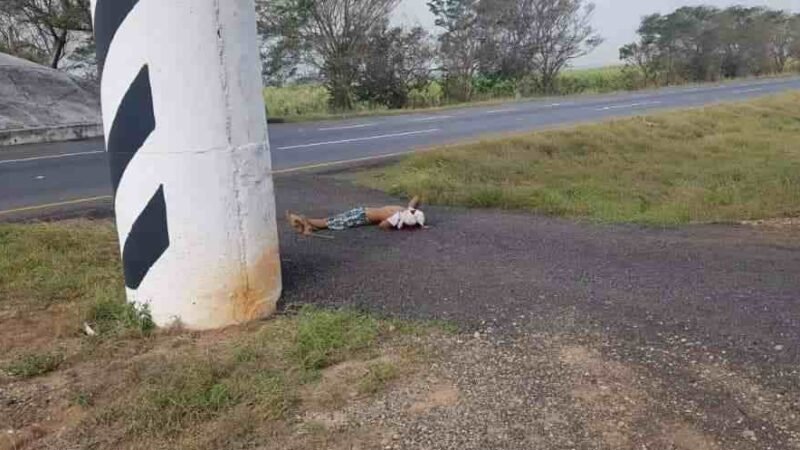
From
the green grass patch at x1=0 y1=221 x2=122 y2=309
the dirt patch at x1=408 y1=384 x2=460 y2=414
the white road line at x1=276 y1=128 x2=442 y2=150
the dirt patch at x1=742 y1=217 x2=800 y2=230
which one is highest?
the white road line at x1=276 y1=128 x2=442 y2=150

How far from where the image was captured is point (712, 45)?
41.9 m

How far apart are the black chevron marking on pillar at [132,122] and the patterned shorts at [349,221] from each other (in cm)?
235

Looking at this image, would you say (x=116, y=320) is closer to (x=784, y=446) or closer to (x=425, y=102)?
(x=784, y=446)

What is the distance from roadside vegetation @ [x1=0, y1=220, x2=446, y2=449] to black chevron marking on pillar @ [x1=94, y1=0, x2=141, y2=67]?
128 centimetres

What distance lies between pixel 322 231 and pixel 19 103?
1402 cm

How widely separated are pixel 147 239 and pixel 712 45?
44.1m

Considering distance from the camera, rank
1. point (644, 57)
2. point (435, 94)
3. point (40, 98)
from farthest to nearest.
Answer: point (644, 57), point (435, 94), point (40, 98)

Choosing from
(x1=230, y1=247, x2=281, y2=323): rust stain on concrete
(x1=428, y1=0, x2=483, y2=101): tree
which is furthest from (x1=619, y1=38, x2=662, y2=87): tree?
(x1=230, y1=247, x2=281, y2=323): rust stain on concrete

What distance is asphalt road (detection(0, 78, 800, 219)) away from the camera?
9461 mm

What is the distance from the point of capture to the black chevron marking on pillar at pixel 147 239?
3.51m

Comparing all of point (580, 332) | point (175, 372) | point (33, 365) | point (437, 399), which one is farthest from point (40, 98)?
point (437, 399)

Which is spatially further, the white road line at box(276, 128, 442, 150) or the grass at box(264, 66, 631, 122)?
the grass at box(264, 66, 631, 122)

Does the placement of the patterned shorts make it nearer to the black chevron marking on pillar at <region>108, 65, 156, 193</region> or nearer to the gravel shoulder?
the gravel shoulder

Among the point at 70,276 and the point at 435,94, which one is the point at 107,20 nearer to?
the point at 70,276
